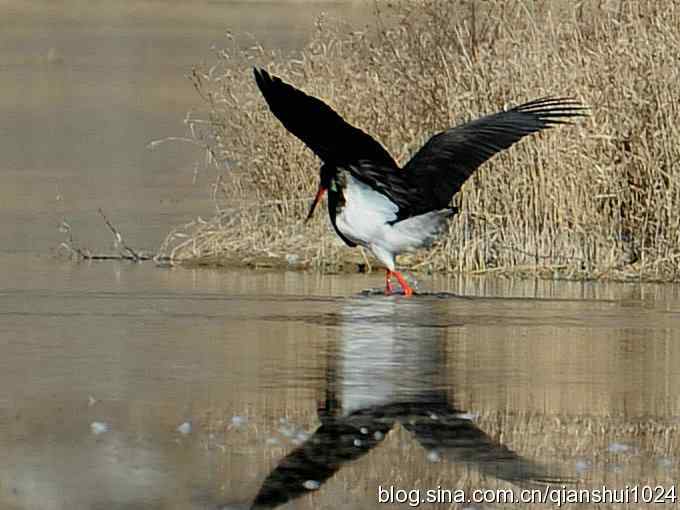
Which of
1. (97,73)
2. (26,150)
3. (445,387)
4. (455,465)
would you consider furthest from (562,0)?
(97,73)

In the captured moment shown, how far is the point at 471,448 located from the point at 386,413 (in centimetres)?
74

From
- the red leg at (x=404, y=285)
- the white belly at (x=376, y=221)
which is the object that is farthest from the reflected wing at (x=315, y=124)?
the red leg at (x=404, y=285)

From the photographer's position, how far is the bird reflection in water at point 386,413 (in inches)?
280

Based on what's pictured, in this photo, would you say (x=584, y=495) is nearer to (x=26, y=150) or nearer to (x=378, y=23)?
(x=378, y=23)

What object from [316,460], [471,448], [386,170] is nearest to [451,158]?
[386,170]

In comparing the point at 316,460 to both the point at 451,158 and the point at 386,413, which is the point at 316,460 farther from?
the point at 451,158

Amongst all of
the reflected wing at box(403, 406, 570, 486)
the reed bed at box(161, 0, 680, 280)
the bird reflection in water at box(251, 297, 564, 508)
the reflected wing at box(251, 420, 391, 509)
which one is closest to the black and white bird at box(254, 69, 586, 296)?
the bird reflection in water at box(251, 297, 564, 508)

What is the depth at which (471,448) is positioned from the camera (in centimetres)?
754

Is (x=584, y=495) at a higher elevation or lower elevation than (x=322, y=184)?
lower

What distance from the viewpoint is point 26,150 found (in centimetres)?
2227

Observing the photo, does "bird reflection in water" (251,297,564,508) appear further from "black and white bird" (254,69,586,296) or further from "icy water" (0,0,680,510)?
"black and white bird" (254,69,586,296)

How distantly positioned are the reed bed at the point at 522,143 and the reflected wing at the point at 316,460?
581 centimetres

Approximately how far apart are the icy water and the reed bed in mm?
498

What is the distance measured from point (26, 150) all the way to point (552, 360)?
43.7ft
